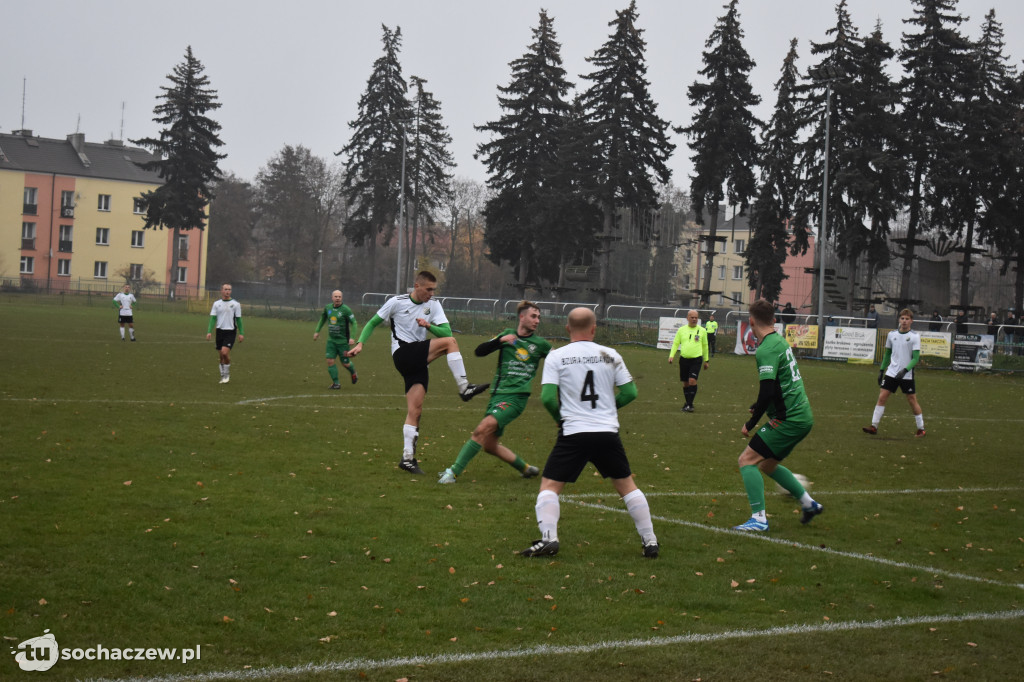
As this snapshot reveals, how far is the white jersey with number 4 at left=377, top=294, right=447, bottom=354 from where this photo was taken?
1108cm

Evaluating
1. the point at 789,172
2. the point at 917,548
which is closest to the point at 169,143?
the point at 789,172

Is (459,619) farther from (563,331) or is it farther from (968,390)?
(563,331)

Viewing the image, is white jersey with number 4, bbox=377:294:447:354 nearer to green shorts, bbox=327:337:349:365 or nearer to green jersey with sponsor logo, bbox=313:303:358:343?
green jersey with sponsor logo, bbox=313:303:358:343

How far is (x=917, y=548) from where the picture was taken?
787 cm

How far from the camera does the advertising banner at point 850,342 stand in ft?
123

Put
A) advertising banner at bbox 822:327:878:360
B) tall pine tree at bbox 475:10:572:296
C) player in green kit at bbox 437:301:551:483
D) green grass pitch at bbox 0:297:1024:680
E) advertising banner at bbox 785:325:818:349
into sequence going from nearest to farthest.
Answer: green grass pitch at bbox 0:297:1024:680, player in green kit at bbox 437:301:551:483, advertising banner at bbox 822:327:878:360, advertising banner at bbox 785:325:818:349, tall pine tree at bbox 475:10:572:296

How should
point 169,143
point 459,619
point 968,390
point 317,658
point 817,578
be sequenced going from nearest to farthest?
point 317,658 < point 459,619 < point 817,578 < point 968,390 < point 169,143

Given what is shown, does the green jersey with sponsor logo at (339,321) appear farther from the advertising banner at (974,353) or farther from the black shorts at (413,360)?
the advertising banner at (974,353)

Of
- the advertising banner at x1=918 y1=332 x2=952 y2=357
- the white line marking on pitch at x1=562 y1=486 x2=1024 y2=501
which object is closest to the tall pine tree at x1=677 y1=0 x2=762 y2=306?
the advertising banner at x1=918 y1=332 x2=952 y2=357

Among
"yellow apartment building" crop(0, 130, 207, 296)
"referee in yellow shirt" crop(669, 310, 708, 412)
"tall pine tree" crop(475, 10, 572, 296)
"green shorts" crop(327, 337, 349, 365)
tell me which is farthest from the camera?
"yellow apartment building" crop(0, 130, 207, 296)

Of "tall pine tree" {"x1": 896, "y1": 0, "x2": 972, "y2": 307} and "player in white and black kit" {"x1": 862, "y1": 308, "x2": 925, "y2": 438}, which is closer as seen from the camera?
"player in white and black kit" {"x1": 862, "y1": 308, "x2": 925, "y2": 438}

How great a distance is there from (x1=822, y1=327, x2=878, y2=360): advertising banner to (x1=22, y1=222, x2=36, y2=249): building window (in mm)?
73100

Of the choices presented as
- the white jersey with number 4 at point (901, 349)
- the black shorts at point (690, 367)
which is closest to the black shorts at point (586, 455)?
the white jersey with number 4 at point (901, 349)

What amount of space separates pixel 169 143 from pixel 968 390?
61.3 meters
